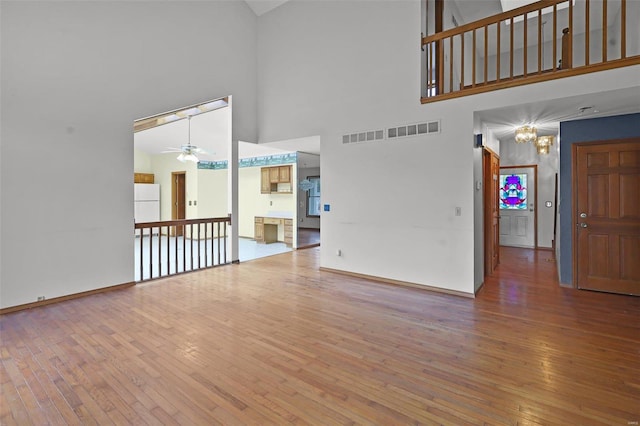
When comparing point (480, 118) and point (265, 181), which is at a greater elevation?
point (480, 118)

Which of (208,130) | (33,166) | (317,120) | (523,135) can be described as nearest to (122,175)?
(33,166)

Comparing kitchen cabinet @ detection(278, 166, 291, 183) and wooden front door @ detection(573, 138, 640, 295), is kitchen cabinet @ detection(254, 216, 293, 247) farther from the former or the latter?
wooden front door @ detection(573, 138, 640, 295)

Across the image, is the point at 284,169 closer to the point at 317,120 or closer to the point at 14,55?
the point at 317,120

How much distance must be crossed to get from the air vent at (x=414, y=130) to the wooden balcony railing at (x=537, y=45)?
336 millimetres

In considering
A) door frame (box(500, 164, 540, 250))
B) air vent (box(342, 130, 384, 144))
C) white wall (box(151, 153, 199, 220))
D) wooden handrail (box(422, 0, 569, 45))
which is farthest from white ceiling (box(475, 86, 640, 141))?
white wall (box(151, 153, 199, 220))

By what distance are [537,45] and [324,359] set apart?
6.63 m

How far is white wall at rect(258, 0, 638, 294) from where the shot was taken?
4016 mm

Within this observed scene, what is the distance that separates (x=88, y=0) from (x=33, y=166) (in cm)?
223

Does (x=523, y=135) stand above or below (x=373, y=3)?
below

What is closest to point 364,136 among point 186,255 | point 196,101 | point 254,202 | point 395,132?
point 395,132

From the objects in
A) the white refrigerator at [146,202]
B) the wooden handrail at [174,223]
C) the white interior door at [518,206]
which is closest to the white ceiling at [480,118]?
the white interior door at [518,206]

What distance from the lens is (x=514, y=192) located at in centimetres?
750

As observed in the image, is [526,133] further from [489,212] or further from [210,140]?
[210,140]

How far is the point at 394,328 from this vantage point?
9.99 feet
